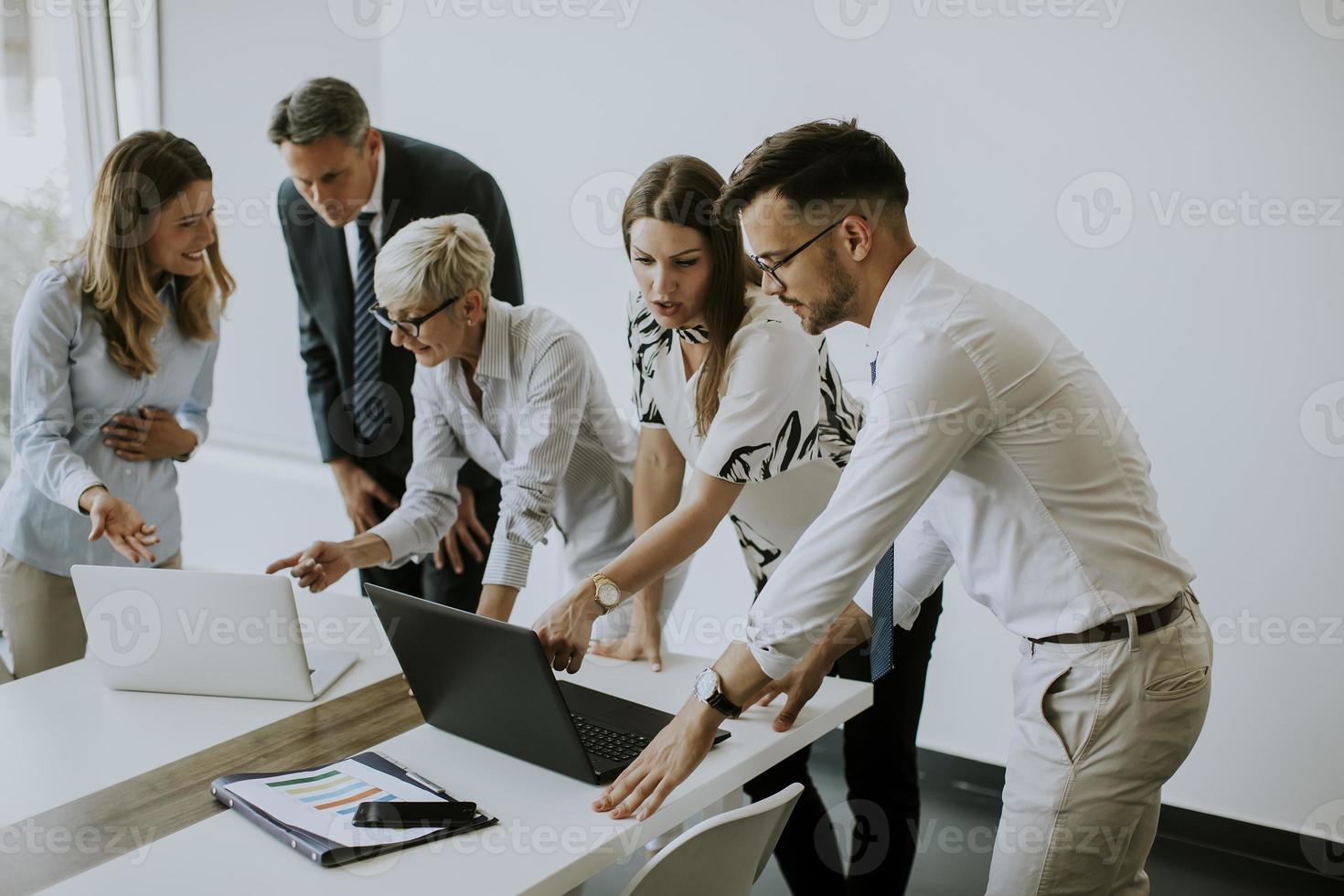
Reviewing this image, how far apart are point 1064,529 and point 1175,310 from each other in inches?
67.7

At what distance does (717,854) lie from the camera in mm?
1561

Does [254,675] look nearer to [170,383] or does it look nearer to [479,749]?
Result: [479,749]

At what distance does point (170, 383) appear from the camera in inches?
122

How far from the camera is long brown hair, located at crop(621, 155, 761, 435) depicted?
2.16 metres

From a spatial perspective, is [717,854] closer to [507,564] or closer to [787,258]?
[787,258]

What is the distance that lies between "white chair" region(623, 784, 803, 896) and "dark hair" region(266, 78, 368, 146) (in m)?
2.42

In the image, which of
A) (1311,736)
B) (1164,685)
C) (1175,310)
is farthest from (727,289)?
(1311,736)

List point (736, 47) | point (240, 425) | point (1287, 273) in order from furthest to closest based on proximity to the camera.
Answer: point (240, 425), point (736, 47), point (1287, 273)

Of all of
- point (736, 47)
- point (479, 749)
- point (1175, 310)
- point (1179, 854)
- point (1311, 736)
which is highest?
point (736, 47)
